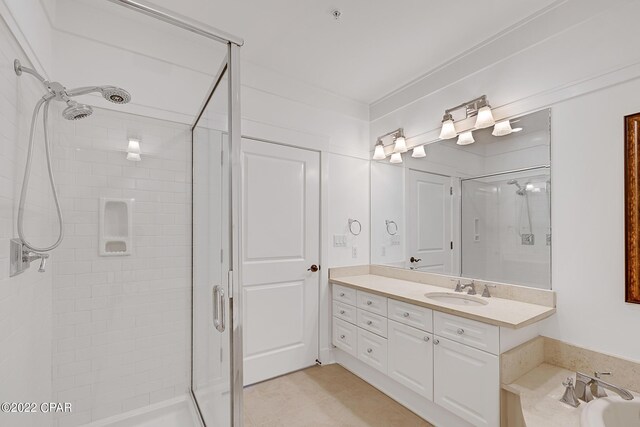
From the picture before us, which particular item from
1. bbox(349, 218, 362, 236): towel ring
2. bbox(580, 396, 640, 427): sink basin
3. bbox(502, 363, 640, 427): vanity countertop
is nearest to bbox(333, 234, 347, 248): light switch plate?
bbox(349, 218, 362, 236): towel ring

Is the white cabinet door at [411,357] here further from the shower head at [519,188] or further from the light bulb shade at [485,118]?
the light bulb shade at [485,118]

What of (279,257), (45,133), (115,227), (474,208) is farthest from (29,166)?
(474,208)

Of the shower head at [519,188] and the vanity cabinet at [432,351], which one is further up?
the shower head at [519,188]

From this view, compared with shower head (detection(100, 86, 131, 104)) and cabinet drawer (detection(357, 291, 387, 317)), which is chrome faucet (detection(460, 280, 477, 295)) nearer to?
cabinet drawer (detection(357, 291, 387, 317))

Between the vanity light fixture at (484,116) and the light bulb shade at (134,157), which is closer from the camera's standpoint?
the light bulb shade at (134,157)

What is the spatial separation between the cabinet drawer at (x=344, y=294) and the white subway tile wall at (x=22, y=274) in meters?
2.03

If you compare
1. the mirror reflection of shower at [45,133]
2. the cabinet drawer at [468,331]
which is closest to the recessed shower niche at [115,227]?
the mirror reflection of shower at [45,133]

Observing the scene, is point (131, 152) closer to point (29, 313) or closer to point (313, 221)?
point (29, 313)

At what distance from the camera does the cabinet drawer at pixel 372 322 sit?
2.28 meters

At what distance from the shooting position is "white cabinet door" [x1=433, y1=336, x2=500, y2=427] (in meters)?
1.57

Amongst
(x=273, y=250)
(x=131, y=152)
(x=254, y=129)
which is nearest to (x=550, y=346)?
(x=273, y=250)

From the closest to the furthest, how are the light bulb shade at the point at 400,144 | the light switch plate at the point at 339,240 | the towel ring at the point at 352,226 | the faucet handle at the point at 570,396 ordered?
the faucet handle at the point at 570,396 < the light bulb shade at the point at 400,144 < the light switch plate at the point at 339,240 < the towel ring at the point at 352,226

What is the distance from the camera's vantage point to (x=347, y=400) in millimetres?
2217

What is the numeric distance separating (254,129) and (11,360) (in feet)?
6.45
